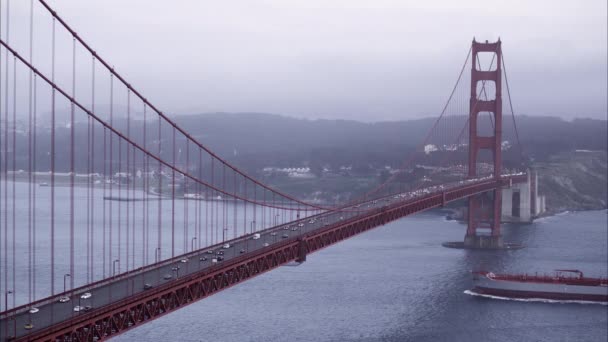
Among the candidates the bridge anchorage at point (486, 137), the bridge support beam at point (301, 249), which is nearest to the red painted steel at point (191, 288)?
the bridge support beam at point (301, 249)

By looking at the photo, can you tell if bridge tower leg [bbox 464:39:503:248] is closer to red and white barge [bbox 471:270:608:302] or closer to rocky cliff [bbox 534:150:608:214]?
red and white barge [bbox 471:270:608:302]

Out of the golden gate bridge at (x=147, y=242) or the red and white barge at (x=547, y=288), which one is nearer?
the golden gate bridge at (x=147, y=242)

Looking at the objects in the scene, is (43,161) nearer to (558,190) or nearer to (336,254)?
(558,190)

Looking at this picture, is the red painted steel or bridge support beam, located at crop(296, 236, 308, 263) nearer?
the red painted steel

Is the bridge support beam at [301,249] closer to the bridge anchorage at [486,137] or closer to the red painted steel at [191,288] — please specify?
the red painted steel at [191,288]

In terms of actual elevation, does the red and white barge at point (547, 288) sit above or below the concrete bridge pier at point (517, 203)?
below

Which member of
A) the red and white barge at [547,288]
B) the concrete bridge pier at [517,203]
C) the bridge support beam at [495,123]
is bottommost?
the red and white barge at [547,288]

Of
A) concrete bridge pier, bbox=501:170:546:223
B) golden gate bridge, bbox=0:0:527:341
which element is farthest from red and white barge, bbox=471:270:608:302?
concrete bridge pier, bbox=501:170:546:223

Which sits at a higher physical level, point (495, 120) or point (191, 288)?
point (495, 120)

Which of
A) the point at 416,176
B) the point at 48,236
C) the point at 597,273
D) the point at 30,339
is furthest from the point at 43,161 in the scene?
the point at 30,339

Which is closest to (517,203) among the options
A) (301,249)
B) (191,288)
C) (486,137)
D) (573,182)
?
(486,137)

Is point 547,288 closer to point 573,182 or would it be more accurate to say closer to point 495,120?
point 495,120
